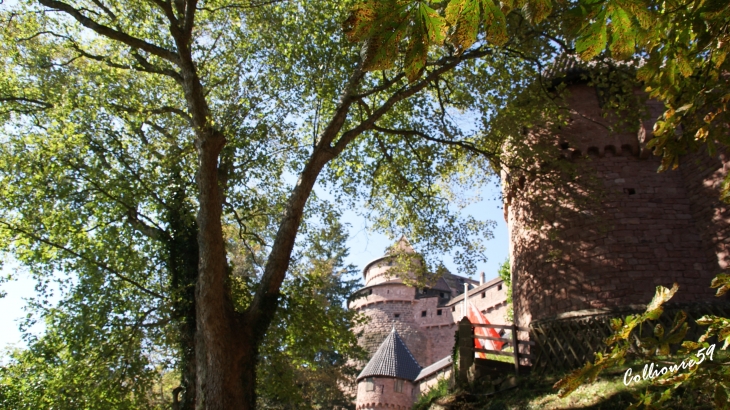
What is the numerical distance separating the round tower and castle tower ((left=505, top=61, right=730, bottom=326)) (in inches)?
880

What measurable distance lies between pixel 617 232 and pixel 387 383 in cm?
1684

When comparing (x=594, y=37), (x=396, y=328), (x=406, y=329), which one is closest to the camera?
(x=594, y=37)

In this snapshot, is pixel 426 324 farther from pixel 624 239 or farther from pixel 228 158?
pixel 228 158

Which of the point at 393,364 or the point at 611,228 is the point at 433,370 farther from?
the point at 611,228

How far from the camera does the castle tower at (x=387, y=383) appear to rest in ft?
88.5

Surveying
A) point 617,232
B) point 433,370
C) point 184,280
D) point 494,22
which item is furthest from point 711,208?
point 433,370

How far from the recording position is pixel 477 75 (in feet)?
44.4

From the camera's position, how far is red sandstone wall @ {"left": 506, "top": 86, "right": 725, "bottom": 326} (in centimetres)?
1264

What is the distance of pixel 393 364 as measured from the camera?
28297 millimetres

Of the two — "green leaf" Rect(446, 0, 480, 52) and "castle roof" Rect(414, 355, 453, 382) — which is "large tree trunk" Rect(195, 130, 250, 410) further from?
"castle roof" Rect(414, 355, 453, 382)

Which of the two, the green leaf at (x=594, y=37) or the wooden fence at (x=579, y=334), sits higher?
the green leaf at (x=594, y=37)

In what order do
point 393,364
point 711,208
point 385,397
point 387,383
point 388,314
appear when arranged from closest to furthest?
point 711,208, point 385,397, point 387,383, point 393,364, point 388,314

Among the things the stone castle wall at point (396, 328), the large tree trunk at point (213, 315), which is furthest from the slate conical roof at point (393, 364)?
the large tree trunk at point (213, 315)

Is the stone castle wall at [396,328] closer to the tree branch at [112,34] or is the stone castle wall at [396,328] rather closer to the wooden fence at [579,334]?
the wooden fence at [579,334]
